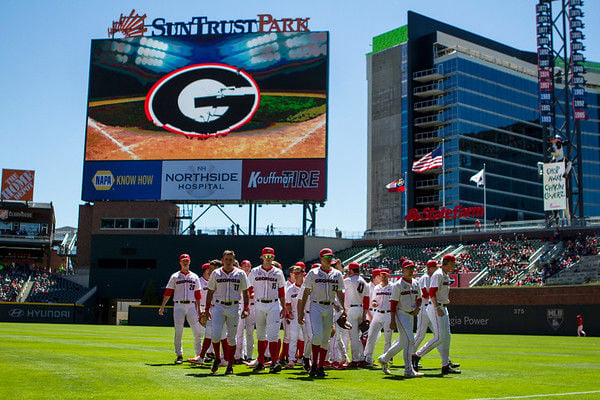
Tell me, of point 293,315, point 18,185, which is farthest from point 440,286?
point 18,185

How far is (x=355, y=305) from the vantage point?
1472 cm

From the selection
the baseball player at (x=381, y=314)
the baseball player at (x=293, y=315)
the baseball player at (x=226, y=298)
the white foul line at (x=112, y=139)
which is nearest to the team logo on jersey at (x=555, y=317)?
the baseball player at (x=381, y=314)

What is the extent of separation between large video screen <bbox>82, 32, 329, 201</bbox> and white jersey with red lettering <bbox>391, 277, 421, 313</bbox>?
119 ft

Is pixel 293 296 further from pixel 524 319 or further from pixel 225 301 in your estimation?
pixel 524 319

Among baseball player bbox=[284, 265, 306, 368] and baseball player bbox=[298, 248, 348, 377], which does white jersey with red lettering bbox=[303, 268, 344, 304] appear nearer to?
baseball player bbox=[298, 248, 348, 377]

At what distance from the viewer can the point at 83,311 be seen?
4747 centimetres

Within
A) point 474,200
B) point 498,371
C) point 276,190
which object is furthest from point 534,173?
point 498,371

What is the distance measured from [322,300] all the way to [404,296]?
1.54m

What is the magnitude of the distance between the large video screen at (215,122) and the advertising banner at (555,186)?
1502 cm

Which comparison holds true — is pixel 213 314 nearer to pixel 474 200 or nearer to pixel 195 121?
pixel 195 121

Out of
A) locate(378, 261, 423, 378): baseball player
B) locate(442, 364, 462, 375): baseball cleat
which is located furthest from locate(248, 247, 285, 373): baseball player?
locate(442, 364, 462, 375): baseball cleat

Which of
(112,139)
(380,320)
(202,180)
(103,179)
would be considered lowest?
(380,320)

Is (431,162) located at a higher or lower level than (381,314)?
higher

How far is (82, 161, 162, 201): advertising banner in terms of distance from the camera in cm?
5109
